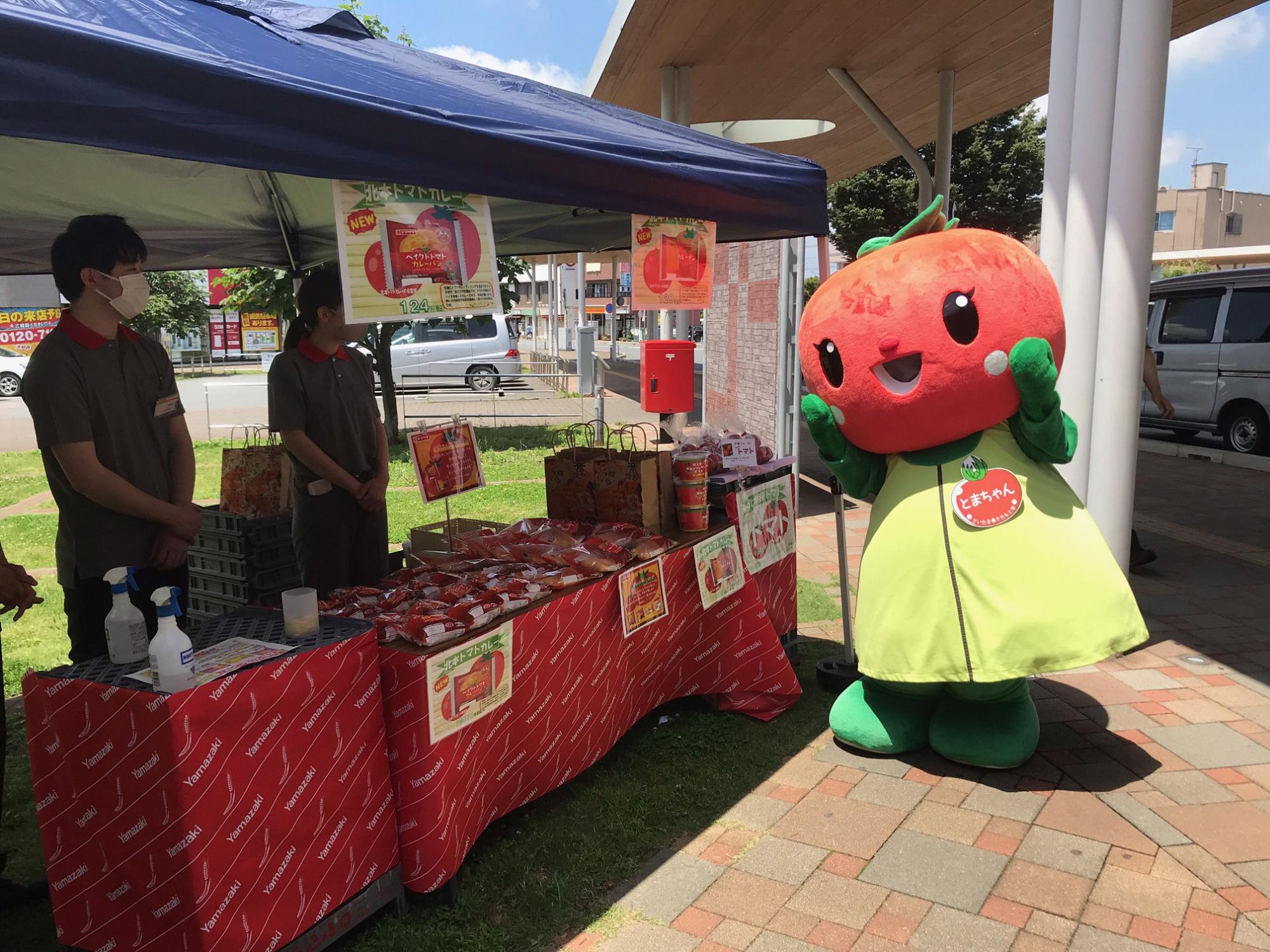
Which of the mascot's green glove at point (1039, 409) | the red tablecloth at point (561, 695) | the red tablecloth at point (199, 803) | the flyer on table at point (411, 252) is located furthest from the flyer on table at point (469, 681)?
the mascot's green glove at point (1039, 409)

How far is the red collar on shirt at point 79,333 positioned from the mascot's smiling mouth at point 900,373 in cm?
253

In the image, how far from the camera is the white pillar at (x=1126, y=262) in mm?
4055

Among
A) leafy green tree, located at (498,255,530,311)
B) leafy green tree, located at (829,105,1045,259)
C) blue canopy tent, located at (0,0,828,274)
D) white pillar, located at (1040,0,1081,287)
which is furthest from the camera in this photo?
leafy green tree, located at (829,105,1045,259)

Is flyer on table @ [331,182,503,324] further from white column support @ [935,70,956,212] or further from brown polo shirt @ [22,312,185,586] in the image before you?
white column support @ [935,70,956,212]

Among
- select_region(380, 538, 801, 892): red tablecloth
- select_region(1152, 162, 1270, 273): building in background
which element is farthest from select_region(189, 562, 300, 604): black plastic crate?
select_region(1152, 162, 1270, 273): building in background

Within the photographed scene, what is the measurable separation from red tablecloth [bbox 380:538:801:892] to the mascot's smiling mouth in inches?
40.8

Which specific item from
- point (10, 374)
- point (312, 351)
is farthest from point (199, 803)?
point (10, 374)

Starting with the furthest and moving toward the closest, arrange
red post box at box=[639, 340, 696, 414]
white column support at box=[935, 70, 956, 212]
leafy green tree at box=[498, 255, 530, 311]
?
leafy green tree at box=[498, 255, 530, 311] → white column support at box=[935, 70, 956, 212] → red post box at box=[639, 340, 696, 414]

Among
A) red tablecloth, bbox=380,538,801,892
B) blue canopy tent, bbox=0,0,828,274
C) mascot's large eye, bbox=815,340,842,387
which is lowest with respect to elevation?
red tablecloth, bbox=380,538,801,892

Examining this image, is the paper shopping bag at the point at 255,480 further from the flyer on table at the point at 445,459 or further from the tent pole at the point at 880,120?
the tent pole at the point at 880,120

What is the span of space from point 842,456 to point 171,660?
7.99 feet

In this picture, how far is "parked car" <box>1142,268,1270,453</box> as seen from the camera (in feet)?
34.6

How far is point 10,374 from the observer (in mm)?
20641

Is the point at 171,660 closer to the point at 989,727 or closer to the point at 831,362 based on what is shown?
the point at 831,362
